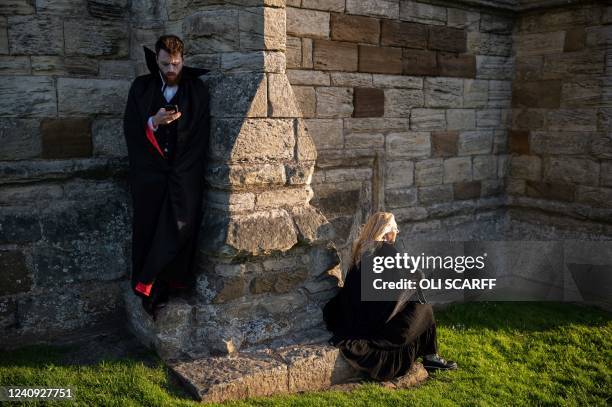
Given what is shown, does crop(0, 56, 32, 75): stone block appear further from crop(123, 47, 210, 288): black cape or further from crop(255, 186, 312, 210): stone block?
crop(255, 186, 312, 210): stone block

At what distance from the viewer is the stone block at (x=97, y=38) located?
407 centimetres

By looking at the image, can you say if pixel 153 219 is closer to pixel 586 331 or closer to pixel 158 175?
pixel 158 175

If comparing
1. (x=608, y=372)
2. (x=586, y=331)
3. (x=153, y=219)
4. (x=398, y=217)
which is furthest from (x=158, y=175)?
(x=586, y=331)

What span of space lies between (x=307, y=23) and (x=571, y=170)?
11.3 ft

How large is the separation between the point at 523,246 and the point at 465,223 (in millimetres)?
810

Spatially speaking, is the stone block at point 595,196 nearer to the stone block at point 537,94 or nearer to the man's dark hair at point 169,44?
the stone block at point 537,94

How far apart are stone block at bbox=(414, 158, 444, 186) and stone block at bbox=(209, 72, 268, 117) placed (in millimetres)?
2797

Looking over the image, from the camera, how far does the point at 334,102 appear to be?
5402mm

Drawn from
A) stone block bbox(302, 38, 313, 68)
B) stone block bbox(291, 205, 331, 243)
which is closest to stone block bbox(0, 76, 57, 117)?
stone block bbox(291, 205, 331, 243)

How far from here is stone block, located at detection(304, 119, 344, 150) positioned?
5.29 metres

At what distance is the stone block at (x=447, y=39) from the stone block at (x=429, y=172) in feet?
3.96

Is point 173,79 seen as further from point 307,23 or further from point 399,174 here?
point 399,174

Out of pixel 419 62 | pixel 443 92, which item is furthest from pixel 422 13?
pixel 443 92

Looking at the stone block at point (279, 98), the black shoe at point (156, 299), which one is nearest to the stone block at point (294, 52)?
the stone block at point (279, 98)
